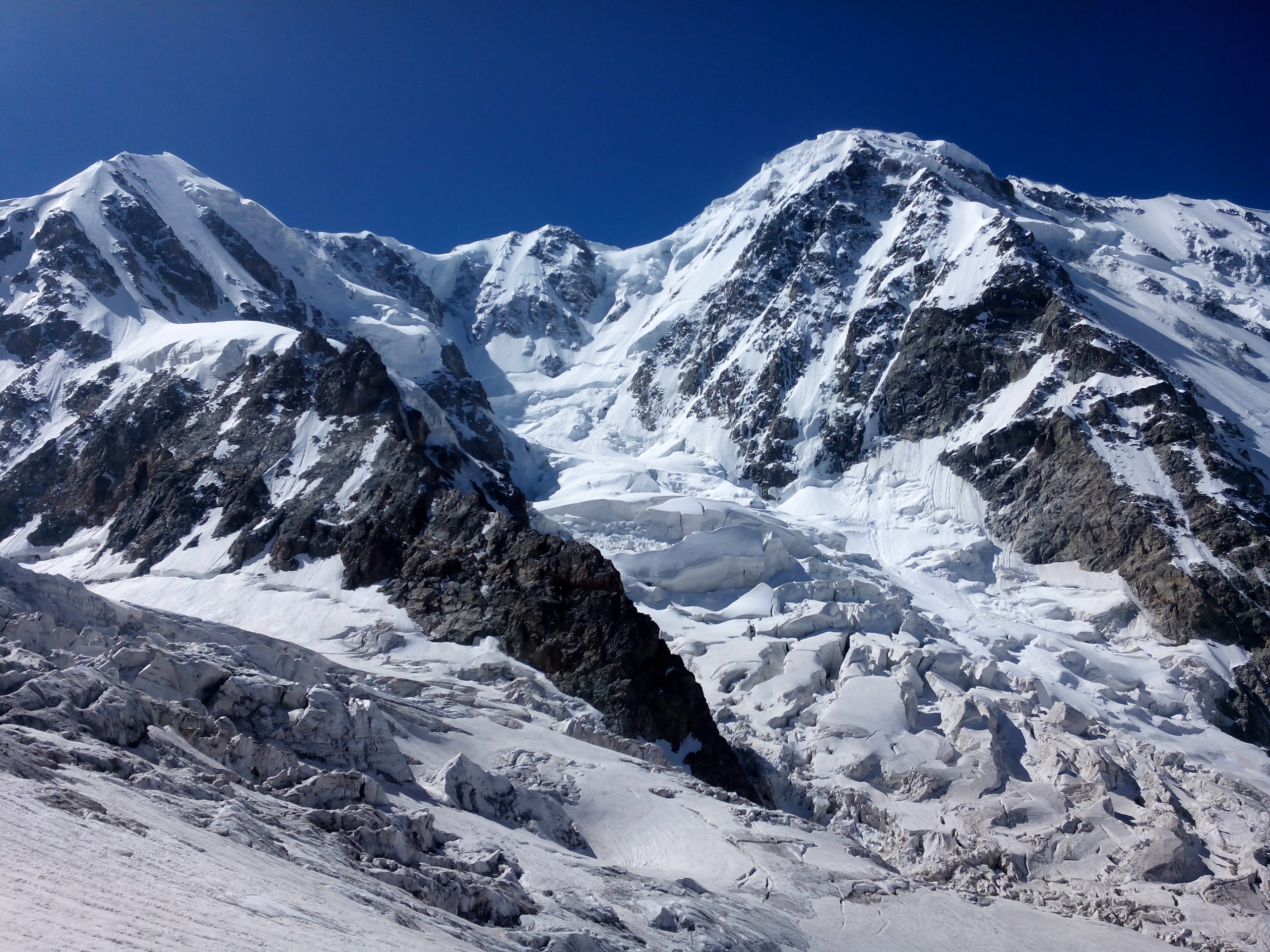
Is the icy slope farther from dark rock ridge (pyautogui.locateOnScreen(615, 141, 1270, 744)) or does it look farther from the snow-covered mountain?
dark rock ridge (pyautogui.locateOnScreen(615, 141, 1270, 744))

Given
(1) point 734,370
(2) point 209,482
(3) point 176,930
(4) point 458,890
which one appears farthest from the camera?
(1) point 734,370

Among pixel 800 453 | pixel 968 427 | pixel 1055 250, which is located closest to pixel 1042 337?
pixel 968 427

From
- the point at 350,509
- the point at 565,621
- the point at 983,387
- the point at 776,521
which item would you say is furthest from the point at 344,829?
Answer: the point at 983,387

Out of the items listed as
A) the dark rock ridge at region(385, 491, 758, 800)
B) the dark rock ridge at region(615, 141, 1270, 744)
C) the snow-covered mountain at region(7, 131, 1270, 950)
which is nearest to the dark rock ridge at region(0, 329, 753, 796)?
the dark rock ridge at region(385, 491, 758, 800)

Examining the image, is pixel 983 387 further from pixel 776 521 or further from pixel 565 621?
pixel 565 621

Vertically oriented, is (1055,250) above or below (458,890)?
above

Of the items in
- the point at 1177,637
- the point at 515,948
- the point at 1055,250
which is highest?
the point at 1055,250

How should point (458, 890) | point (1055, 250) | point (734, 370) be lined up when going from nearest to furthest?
point (458, 890)
point (734, 370)
point (1055, 250)

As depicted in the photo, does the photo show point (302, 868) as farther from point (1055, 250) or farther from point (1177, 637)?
point (1055, 250)
